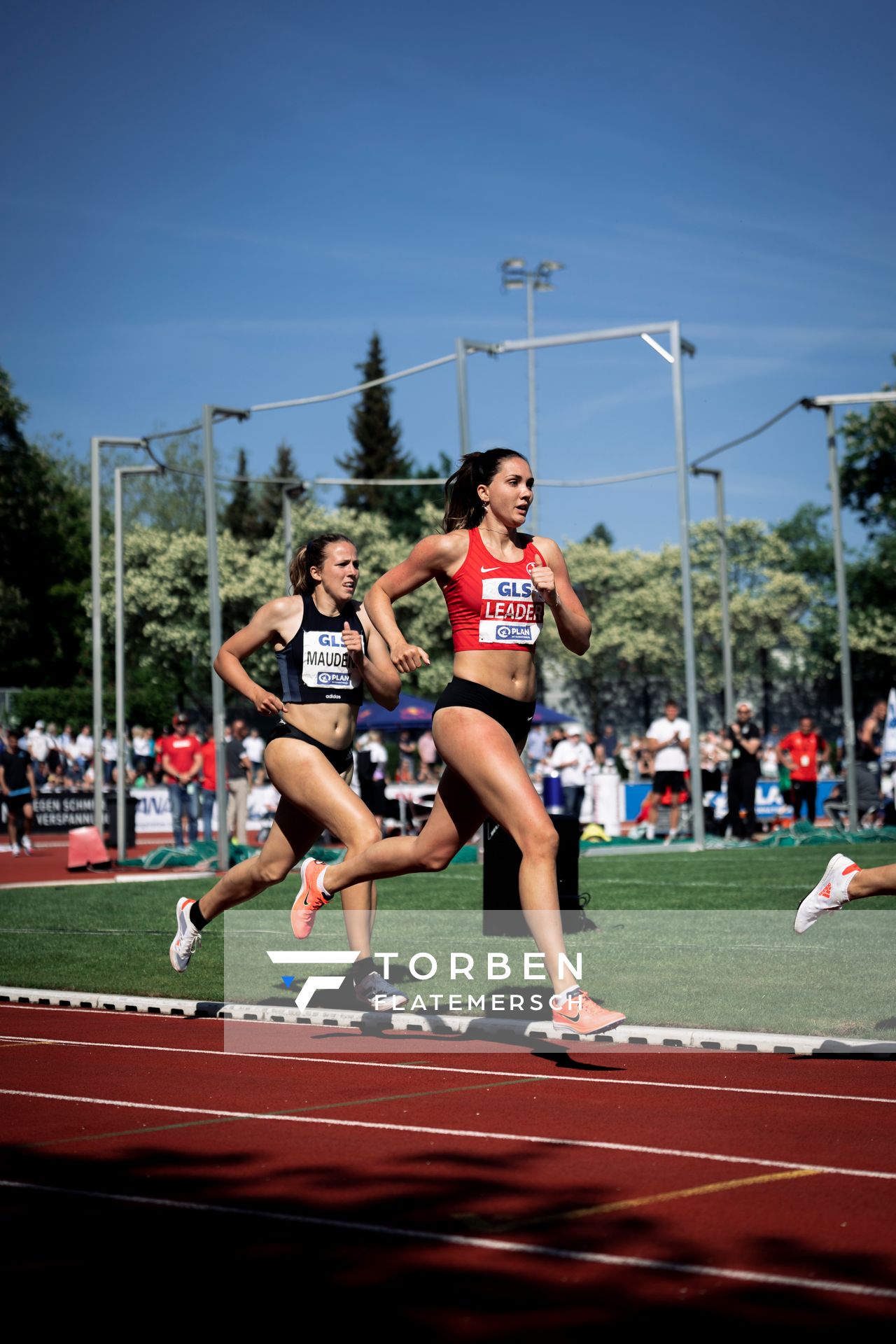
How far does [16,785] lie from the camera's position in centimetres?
2577

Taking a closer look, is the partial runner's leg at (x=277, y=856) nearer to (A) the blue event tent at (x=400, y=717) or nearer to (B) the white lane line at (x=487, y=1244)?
(B) the white lane line at (x=487, y=1244)

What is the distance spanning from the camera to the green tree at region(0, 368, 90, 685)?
214ft

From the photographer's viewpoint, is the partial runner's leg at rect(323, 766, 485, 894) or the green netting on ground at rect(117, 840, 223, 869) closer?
the partial runner's leg at rect(323, 766, 485, 894)

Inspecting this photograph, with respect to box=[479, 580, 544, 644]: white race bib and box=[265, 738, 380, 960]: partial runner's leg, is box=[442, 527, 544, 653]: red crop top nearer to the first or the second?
box=[479, 580, 544, 644]: white race bib

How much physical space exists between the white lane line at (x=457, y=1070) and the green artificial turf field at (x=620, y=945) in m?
1.14

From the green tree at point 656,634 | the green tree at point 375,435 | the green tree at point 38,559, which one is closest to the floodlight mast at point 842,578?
the green tree at point 38,559

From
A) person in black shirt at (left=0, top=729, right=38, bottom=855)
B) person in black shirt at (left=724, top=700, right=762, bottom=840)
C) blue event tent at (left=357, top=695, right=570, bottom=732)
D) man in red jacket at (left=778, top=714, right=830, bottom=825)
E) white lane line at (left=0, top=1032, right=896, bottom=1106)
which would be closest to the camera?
white lane line at (left=0, top=1032, right=896, bottom=1106)

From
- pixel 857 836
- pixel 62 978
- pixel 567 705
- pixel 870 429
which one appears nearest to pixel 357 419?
pixel 567 705

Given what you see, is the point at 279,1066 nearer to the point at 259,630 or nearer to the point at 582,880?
the point at 259,630

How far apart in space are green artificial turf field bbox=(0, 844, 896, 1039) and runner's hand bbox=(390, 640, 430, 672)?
203 cm

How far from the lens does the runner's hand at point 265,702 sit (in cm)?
789

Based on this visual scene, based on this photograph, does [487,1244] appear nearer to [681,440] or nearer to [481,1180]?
[481,1180]

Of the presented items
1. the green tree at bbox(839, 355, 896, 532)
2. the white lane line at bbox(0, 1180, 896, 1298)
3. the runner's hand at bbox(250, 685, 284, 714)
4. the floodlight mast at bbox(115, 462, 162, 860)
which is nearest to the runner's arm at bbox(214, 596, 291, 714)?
the runner's hand at bbox(250, 685, 284, 714)

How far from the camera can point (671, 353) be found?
65.0 feet
